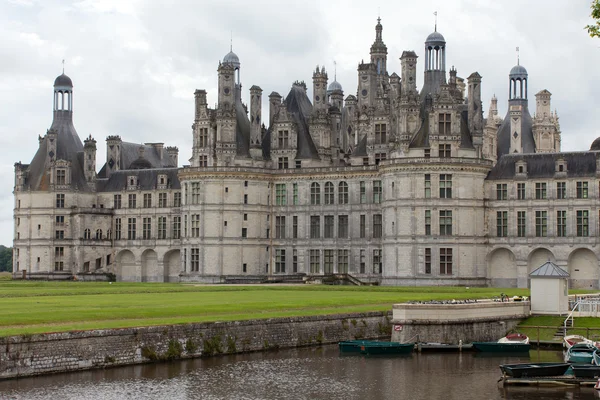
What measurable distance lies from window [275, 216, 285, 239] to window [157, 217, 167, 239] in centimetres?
1206

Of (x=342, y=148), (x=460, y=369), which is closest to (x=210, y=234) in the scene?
(x=342, y=148)

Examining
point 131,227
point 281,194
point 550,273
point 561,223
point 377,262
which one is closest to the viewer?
point 550,273

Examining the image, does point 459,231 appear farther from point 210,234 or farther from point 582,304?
point 582,304

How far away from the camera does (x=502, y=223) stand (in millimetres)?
82375

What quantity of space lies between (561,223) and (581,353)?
39.4 meters

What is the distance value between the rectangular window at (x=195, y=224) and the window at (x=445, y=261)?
Answer: 21.1m

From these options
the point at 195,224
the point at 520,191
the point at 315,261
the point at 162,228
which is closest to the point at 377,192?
the point at 315,261

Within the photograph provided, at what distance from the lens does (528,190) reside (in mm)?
81375

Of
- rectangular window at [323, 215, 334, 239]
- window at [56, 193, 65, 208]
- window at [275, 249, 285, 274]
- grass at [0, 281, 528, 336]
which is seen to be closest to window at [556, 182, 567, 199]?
grass at [0, 281, 528, 336]

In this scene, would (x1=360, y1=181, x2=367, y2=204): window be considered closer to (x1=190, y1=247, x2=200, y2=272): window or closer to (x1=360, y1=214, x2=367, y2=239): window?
(x1=360, y1=214, x2=367, y2=239): window

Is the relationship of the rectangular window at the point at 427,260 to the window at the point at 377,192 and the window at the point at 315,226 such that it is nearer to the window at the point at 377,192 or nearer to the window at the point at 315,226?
the window at the point at 377,192

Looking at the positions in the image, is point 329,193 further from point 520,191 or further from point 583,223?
point 583,223

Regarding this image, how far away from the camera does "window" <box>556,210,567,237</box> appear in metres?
79.9

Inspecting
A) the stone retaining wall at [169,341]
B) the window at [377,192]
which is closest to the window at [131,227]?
the window at [377,192]
